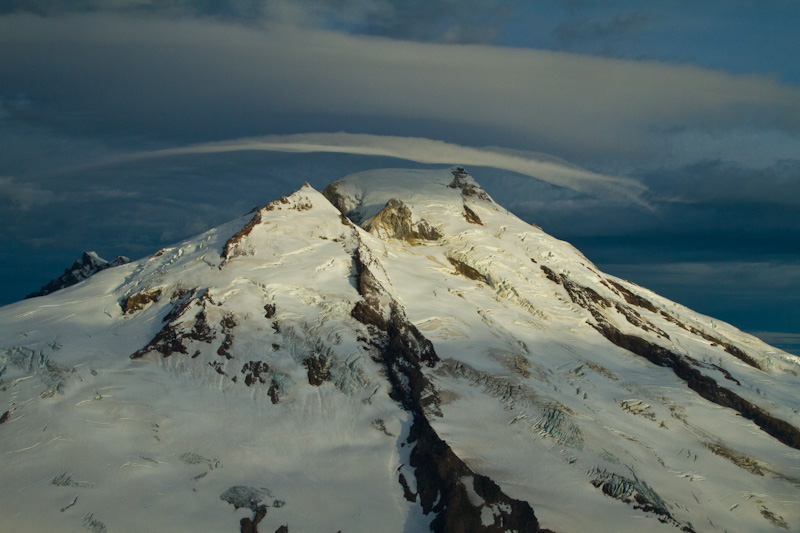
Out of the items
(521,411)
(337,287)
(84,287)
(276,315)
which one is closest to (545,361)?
(521,411)

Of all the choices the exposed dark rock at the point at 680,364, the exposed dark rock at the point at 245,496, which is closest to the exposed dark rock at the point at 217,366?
the exposed dark rock at the point at 245,496

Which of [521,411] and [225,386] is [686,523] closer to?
[521,411]

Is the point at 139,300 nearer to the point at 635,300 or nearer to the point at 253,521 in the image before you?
the point at 253,521

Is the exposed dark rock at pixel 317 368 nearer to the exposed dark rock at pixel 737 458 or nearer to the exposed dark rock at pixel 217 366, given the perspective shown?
the exposed dark rock at pixel 217 366

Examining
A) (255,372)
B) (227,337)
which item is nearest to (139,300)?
(227,337)

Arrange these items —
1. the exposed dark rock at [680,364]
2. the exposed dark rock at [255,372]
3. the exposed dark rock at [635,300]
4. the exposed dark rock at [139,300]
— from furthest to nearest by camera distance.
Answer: the exposed dark rock at [635,300], the exposed dark rock at [139,300], the exposed dark rock at [680,364], the exposed dark rock at [255,372]

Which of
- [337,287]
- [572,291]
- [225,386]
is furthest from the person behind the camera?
[572,291]
